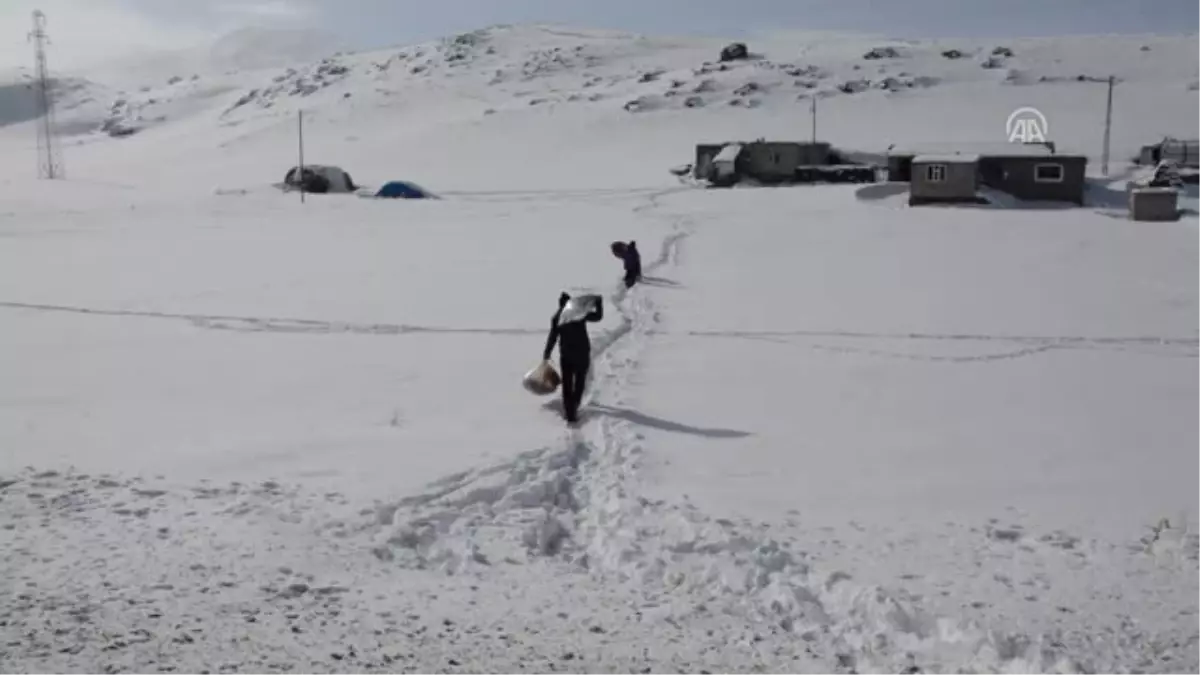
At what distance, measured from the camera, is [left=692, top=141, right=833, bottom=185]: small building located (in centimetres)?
4716

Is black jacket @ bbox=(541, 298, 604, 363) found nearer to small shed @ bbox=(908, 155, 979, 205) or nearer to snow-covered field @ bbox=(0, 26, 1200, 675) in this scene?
snow-covered field @ bbox=(0, 26, 1200, 675)

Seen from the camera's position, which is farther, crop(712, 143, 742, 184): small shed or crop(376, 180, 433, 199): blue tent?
crop(712, 143, 742, 184): small shed

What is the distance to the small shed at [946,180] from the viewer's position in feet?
116

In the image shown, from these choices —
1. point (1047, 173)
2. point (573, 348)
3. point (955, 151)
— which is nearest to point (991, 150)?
point (955, 151)

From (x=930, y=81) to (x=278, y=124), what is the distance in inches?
2183

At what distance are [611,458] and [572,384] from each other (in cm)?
120

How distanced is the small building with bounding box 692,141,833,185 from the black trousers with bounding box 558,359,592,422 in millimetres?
39018

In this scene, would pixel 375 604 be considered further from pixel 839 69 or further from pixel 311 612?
pixel 839 69

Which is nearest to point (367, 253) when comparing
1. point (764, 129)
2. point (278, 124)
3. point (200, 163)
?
point (764, 129)

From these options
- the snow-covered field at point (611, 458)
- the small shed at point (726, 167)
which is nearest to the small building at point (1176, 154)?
the small shed at point (726, 167)

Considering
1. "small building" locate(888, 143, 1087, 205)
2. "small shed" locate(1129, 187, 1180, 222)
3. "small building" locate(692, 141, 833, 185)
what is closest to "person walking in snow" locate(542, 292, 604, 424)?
"small shed" locate(1129, 187, 1180, 222)

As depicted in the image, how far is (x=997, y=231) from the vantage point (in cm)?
2691

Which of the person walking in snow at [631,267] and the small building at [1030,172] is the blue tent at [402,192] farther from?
the person walking in snow at [631,267]

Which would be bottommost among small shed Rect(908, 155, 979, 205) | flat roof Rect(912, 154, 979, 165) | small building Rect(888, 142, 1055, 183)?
small shed Rect(908, 155, 979, 205)
